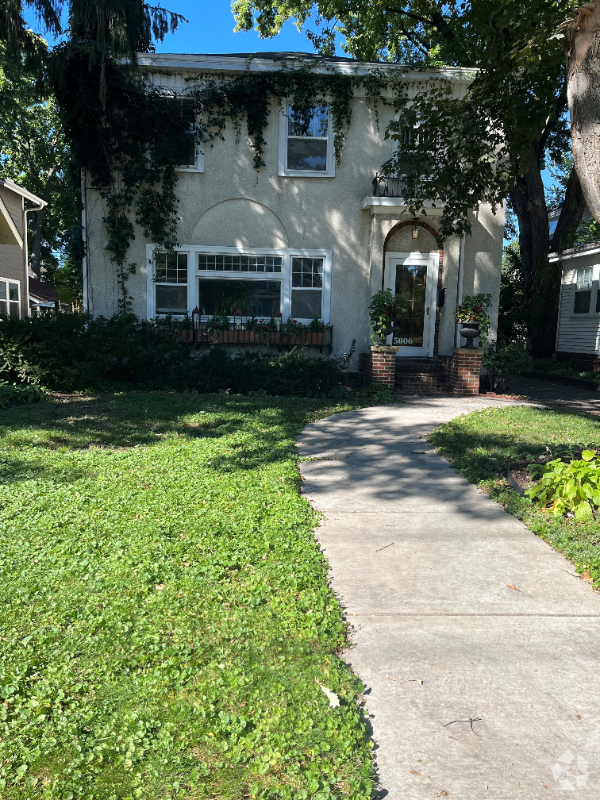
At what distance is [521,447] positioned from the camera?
6.53m

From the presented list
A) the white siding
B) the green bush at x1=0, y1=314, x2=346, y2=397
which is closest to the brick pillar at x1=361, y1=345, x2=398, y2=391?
the green bush at x1=0, y1=314, x2=346, y2=397

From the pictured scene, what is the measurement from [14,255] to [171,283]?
24.5ft

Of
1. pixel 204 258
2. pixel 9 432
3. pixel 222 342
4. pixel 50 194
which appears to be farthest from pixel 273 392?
pixel 50 194

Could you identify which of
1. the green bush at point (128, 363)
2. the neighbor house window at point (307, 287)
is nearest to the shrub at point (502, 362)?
the green bush at point (128, 363)

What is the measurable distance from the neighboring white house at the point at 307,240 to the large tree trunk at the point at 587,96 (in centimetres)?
638

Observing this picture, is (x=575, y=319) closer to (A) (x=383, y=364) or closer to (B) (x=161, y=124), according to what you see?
(A) (x=383, y=364)

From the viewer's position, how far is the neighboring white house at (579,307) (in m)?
16.3

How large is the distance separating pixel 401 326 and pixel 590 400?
155 inches

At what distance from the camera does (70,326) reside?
9.69 metres

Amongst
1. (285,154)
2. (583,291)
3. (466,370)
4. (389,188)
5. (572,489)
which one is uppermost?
(285,154)

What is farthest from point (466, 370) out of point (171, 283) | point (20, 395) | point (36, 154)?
point (36, 154)

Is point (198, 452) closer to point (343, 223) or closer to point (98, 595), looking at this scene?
point (98, 595)

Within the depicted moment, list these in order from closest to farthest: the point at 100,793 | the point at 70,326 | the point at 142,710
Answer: the point at 100,793, the point at 142,710, the point at 70,326

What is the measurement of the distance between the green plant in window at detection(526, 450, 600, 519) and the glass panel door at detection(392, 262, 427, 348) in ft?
24.7
